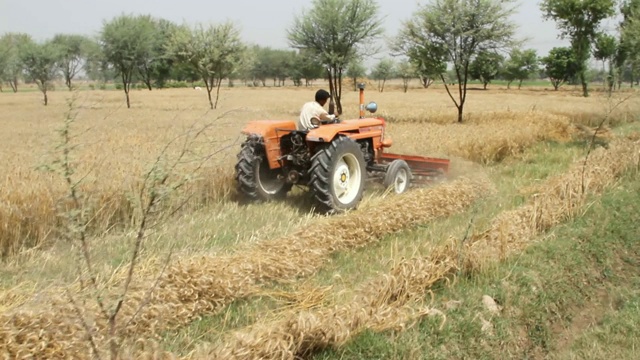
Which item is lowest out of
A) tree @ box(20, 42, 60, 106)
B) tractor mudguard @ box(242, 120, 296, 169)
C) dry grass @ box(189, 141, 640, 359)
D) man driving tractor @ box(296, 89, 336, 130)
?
dry grass @ box(189, 141, 640, 359)

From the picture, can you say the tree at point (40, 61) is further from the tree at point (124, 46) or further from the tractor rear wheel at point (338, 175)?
the tractor rear wheel at point (338, 175)

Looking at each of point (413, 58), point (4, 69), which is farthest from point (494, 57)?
point (4, 69)

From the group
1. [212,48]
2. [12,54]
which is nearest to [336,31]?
[212,48]

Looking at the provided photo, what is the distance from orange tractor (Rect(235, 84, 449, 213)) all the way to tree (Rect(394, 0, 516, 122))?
12510 millimetres

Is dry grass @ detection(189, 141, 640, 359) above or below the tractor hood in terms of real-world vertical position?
below

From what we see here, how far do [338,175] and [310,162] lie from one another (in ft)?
1.35

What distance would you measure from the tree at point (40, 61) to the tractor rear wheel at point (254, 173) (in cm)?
2820

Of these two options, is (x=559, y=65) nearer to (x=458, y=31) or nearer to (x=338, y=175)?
(x=458, y=31)

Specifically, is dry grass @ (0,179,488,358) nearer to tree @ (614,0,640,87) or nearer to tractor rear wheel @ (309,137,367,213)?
tractor rear wheel @ (309,137,367,213)

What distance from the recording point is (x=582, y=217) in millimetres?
6465

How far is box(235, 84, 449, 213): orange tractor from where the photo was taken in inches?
255

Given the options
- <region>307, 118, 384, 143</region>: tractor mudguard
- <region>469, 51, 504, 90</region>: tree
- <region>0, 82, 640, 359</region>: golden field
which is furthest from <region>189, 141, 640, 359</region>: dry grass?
<region>469, 51, 504, 90</region>: tree

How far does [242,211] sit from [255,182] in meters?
0.43

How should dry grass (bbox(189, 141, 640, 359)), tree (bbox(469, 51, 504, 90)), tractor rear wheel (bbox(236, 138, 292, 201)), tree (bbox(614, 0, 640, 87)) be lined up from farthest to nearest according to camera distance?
tree (bbox(469, 51, 504, 90))
tree (bbox(614, 0, 640, 87))
tractor rear wheel (bbox(236, 138, 292, 201))
dry grass (bbox(189, 141, 640, 359))
